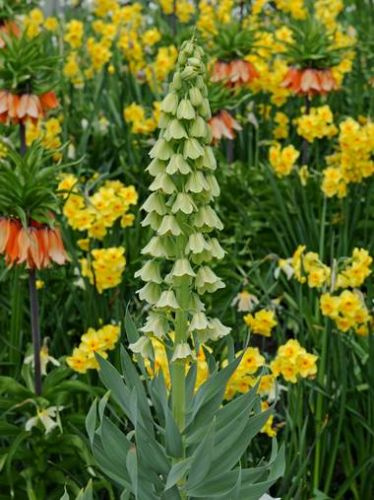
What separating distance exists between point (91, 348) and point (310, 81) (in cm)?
215

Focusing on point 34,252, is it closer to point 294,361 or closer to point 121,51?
point 294,361

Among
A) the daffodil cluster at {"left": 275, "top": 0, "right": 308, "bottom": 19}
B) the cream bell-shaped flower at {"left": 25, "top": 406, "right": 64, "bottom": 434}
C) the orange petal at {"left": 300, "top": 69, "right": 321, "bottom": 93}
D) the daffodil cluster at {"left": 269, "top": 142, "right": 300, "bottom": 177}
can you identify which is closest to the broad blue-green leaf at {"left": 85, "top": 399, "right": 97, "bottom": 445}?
the cream bell-shaped flower at {"left": 25, "top": 406, "right": 64, "bottom": 434}

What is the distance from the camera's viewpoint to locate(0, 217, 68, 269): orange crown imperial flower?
2695 millimetres

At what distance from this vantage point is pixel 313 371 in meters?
2.69

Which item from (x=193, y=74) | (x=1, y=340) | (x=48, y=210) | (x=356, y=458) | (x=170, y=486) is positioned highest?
(x=193, y=74)

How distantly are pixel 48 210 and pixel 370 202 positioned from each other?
175cm

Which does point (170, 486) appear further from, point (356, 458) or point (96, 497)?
point (356, 458)

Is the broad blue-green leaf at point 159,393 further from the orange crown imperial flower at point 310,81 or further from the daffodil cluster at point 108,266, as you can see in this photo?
the orange crown imperial flower at point 310,81

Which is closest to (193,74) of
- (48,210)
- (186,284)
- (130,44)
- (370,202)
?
(186,284)

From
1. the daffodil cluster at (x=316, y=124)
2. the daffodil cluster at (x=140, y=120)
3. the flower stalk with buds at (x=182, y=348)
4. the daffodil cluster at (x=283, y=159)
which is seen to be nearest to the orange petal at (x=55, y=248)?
the flower stalk with buds at (x=182, y=348)

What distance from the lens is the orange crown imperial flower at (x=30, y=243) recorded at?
8.84 ft

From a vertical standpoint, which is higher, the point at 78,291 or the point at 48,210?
the point at 48,210

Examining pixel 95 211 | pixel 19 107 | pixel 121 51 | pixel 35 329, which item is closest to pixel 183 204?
pixel 35 329

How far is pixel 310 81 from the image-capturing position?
14.8ft
